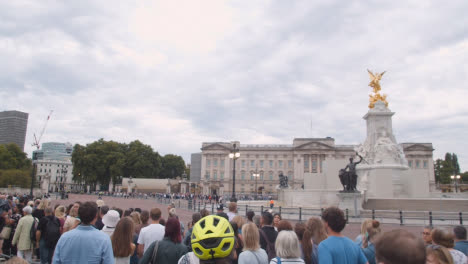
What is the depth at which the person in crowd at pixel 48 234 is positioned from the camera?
280 inches

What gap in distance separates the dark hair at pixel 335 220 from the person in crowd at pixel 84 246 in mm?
2838

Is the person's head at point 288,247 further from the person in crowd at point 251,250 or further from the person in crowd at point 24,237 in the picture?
the person in crowd at point 24,237

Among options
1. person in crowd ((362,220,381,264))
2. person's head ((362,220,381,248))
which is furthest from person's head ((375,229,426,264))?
person's head ((362,220,381,248))

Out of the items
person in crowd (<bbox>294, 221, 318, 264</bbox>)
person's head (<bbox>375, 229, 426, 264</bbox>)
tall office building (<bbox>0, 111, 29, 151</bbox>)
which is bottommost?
person in crowd (<bbox>294, 221, 318, 264</bbox>)

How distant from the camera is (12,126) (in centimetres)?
14738

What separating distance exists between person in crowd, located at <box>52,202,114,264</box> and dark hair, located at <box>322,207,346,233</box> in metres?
2.84

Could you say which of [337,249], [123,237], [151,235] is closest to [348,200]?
[151,235]

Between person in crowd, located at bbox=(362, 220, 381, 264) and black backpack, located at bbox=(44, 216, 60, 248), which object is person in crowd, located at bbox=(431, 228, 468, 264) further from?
black backpack, located at bbox=(44, 216, 60, 248)

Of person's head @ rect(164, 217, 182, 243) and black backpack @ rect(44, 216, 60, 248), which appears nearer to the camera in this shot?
person's head @ rect(164, 217, 182, 243)

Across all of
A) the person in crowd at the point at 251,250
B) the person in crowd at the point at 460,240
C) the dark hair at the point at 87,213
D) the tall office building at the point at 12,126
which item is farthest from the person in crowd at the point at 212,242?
the tall office building at the point at 12,126

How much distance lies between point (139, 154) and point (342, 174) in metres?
69.8

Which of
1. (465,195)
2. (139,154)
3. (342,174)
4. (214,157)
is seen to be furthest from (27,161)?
(465,195)

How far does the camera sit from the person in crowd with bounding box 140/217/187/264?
3.90 meters

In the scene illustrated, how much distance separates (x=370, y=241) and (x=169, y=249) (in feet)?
11.1
